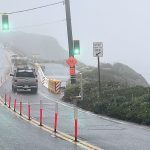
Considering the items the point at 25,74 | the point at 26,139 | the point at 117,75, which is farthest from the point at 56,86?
the point at 26,139

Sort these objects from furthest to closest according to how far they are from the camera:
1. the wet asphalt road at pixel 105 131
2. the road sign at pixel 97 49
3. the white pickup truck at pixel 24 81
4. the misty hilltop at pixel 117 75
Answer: the misty hilltop at pixel 117 75
the white pickup truck at pixel 24 81
the road sign at pixel 97 49
the wet asphalt road at pixel 105 131

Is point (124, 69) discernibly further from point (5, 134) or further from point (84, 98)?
point (5, 134)

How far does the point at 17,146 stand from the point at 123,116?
11.1 metres

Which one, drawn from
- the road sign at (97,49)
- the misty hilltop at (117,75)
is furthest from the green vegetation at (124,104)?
the misty hilltop at (117,75)

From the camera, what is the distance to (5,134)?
18750 millimetres

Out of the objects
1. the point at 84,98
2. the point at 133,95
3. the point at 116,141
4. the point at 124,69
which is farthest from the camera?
the point at 124,69

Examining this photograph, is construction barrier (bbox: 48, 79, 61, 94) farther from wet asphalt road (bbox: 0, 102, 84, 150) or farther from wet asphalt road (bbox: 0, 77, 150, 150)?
wet asphalt road (bbox: 0, 102, 84, 150)

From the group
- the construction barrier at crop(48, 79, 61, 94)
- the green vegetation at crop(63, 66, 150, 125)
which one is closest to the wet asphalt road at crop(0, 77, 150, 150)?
the green vegetation at crop(63, 66, 150, 125)

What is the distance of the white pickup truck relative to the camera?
4675 cm

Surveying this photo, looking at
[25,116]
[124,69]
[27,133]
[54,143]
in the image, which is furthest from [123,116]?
[124,69]

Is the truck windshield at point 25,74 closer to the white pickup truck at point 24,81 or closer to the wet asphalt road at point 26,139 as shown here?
the white pickup truck at point 24,81

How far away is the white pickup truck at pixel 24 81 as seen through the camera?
46.8m

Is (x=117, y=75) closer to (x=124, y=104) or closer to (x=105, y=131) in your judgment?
(x=124, y=104)

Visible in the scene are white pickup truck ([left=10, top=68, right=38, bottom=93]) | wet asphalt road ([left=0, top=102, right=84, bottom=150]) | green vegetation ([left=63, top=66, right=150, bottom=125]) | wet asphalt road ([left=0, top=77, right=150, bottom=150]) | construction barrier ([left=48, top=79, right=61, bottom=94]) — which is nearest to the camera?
wet asphalt road ([left=0, top=102, right=84, bottom=150])
